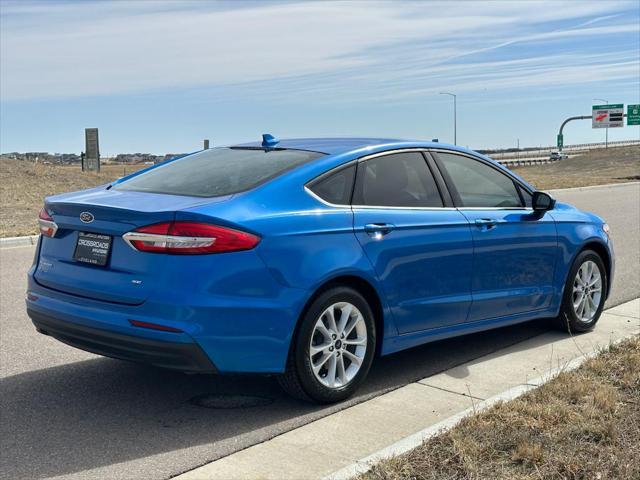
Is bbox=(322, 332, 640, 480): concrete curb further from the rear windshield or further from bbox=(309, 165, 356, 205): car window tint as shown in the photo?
the rear windshield

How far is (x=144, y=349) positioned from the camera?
427cm

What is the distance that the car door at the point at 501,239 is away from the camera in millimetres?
5738

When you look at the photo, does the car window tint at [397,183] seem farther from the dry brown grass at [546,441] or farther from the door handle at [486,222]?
→ the dry brown grass at [546,441]

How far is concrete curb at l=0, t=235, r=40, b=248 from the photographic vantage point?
13.1 m

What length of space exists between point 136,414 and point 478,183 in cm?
300

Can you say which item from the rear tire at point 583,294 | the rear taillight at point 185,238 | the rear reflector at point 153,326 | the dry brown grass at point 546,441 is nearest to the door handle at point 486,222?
the rear tire at point 583,294

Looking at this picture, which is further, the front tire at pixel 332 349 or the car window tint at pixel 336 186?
the car window tint at pixel 336 186

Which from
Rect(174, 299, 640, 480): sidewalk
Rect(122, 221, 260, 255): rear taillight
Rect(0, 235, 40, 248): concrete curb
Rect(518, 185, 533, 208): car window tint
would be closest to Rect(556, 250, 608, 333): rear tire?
Rect(174, 299, 640, 480): sidewalk

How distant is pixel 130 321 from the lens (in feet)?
14.0

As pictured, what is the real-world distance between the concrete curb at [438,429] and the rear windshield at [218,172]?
67.7 inches

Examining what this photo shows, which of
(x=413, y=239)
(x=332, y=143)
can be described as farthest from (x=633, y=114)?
(x=413, y=239)

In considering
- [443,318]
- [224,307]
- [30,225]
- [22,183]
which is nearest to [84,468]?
[224,307]

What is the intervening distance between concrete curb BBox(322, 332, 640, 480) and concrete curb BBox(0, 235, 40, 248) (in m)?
10.2

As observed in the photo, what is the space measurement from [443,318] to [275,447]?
1.76m
